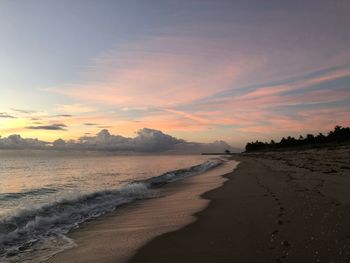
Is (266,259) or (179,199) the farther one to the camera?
(179,199)

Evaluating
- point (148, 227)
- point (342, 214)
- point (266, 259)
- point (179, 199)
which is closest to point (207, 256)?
point (266, 259)

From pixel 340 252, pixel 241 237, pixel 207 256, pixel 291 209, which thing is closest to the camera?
pixel 340 252

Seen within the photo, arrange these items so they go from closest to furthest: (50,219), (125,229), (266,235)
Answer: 1. (266,235)
2. (125,229)
3. (50,219)

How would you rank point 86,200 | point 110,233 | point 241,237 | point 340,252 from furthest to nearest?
point 86,200 → point 110,233 → point 241,237 → point 340,252

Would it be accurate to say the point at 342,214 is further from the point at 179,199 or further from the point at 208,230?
the point at 179,199

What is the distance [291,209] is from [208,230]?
9.91ft

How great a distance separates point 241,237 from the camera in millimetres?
8219

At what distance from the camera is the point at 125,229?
412 inches

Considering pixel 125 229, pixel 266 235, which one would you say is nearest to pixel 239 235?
pixel 266 235

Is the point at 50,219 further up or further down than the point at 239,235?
further down

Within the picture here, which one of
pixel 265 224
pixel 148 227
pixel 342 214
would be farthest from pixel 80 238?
pixel 342 214

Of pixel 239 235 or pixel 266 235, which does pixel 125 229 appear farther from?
pixel 266 235

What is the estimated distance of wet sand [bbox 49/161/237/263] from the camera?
7738 mm

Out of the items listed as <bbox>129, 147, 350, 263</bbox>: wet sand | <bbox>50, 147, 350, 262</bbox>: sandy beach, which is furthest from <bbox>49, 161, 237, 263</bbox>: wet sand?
<bbox>129, 147, 350, 263</bbox>: wet sand
